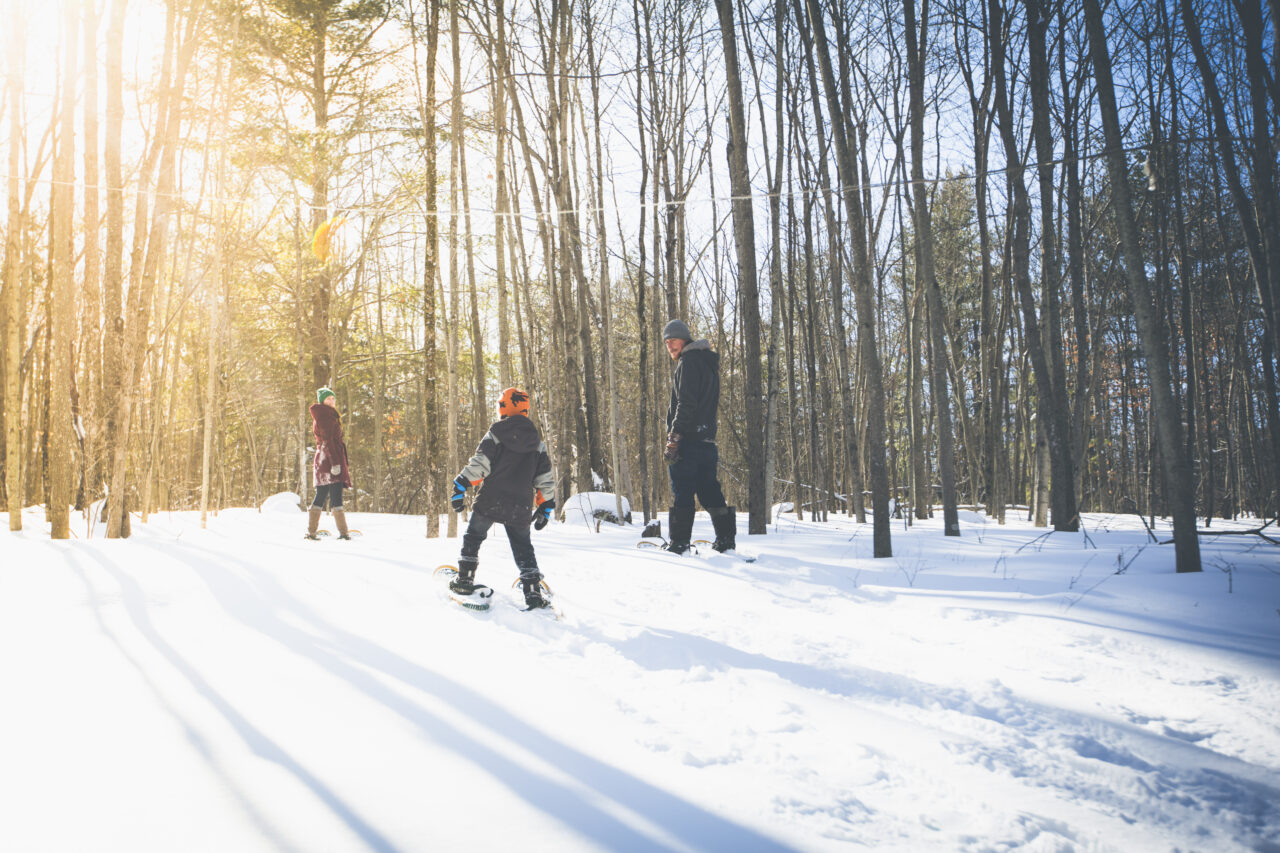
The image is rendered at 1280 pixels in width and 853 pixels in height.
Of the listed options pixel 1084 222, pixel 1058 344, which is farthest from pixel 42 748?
pixel 1084 222

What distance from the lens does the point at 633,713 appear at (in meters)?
2.73

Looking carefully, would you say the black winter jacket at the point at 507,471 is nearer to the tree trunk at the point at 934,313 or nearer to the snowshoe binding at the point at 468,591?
the snowshoe binding at the point at 468,591

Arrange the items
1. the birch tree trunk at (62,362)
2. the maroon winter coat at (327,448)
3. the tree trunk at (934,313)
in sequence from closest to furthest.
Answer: the birch tree trunk at (62,362) → the maroon winter coat at (327,448) → the tree trunk at (934,313)

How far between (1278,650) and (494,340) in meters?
27.6

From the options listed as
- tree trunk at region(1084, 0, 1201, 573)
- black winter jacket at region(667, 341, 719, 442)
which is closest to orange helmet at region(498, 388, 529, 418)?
black winter jacket at region(667, 341, 719, 442)

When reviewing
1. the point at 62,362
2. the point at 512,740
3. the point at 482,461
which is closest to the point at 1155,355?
the point at 482,461

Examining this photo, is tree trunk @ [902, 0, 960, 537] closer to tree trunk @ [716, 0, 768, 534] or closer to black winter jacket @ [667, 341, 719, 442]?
tree trunk @ [716, 0, 768, 534]

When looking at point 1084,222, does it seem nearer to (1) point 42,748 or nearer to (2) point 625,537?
(2) point 625,537

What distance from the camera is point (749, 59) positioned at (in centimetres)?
1166

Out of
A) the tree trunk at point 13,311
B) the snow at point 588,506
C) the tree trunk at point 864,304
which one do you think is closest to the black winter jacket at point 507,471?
the tree trunk at point 864,304

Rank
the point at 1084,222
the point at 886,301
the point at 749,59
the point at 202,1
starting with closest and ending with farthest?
the point at 202,1 < the point at 749,59 < the point at 1084,222 < the point at 886,301

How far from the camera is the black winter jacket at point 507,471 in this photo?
455cm

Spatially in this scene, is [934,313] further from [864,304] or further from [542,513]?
[542,513]

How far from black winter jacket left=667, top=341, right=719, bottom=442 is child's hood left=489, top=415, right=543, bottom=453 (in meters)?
1.91
